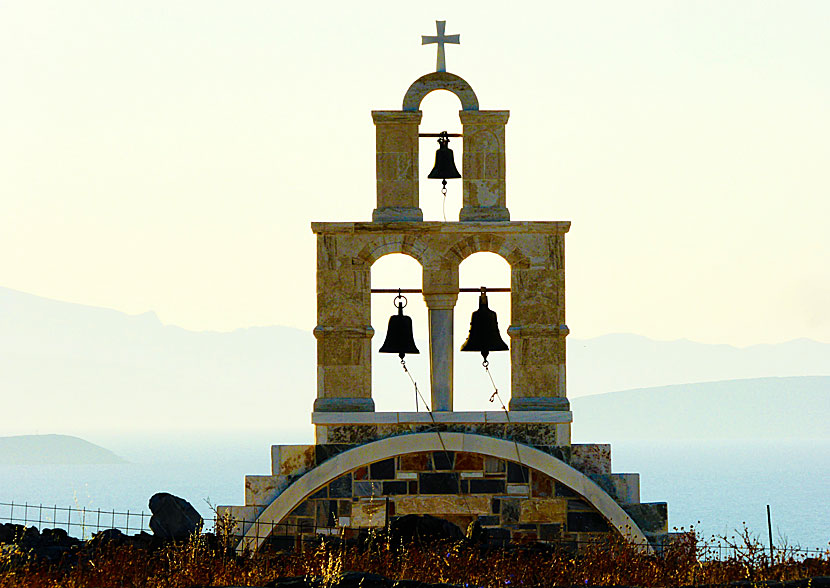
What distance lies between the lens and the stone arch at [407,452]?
1620 cm

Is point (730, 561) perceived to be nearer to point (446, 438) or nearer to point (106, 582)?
point (446, 438)

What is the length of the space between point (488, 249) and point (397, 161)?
4.50 ft

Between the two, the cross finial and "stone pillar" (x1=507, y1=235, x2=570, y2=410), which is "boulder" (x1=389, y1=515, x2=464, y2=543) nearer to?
"stone pillar" (x1=507, y1=235, x2=570, y2=410)

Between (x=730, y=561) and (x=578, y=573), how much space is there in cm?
132

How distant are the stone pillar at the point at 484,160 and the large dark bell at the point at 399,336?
1.26 metres

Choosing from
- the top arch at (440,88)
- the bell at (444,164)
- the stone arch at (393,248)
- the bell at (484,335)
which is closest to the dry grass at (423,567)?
the bell at (484,335)

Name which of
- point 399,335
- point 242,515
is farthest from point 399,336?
point 242,515

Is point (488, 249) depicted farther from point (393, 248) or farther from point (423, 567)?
point (423, 567)

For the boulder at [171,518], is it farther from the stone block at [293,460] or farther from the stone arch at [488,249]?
the stone arch at [488,249]

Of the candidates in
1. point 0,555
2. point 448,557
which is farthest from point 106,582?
point 448,557

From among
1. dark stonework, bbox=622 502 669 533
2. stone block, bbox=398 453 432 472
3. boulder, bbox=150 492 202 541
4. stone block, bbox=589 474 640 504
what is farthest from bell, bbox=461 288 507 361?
boulder, bbox=150 492 202 541

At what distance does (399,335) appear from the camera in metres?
17.0

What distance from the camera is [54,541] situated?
15789mm

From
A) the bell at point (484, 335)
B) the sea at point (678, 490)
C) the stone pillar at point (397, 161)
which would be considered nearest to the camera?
the bell at point (484, 335)
